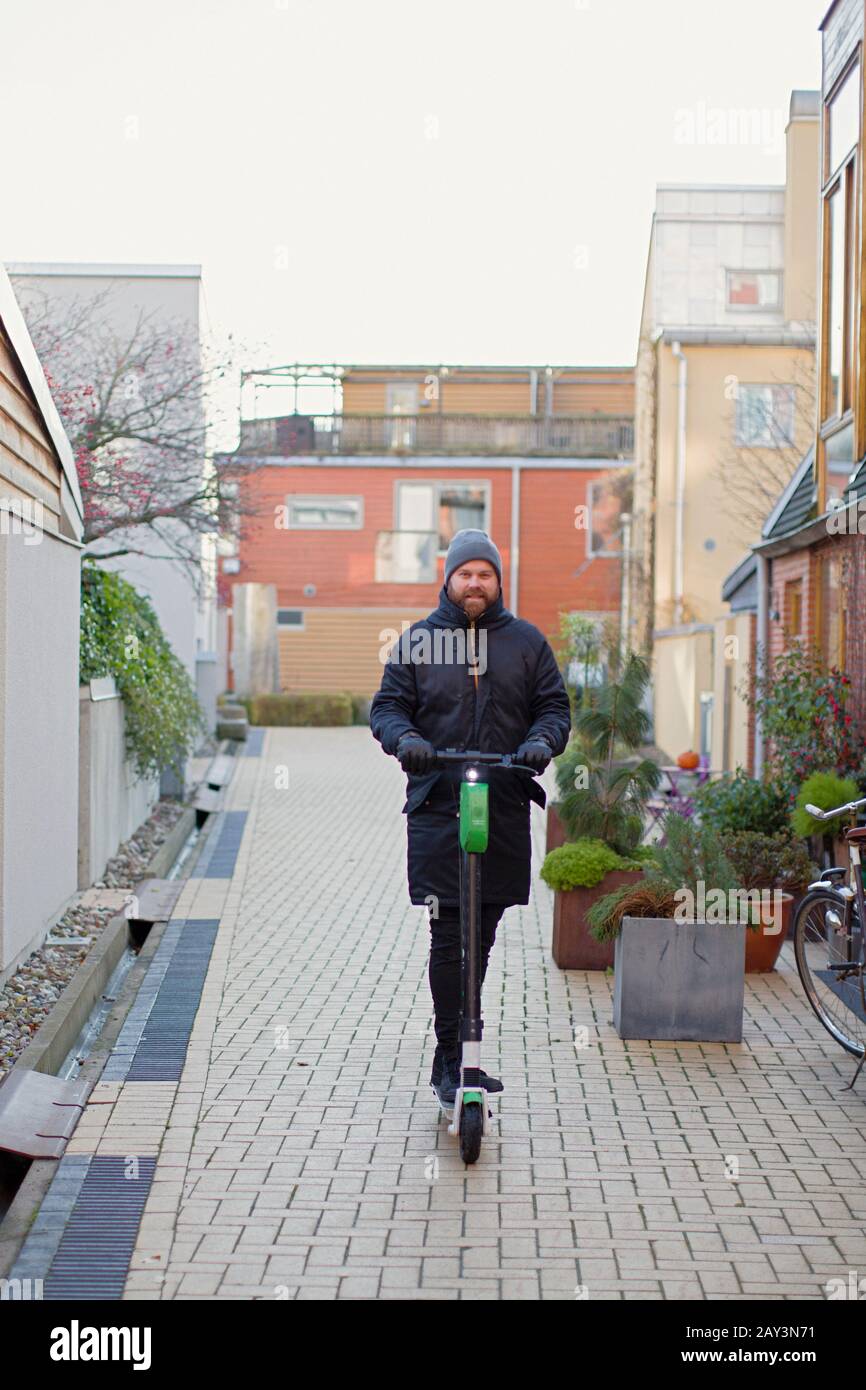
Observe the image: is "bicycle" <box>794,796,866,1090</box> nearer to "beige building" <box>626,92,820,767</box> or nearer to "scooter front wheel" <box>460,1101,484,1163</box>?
"scooter front wheel" <box>460,1101,484,1163</box>

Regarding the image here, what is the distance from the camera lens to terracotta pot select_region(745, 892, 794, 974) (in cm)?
787

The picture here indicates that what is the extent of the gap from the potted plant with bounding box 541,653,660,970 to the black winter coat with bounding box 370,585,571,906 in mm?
2581

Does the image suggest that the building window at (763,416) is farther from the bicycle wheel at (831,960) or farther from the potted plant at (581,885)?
the bicycle wheel at (831,960)

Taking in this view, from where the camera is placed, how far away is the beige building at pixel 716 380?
24.0m

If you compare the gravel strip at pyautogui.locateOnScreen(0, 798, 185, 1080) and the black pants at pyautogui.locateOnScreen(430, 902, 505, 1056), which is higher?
the black pants at pyautogui.locateOnScreen(430, 902, 505, 1056)

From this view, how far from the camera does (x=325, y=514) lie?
3450 cm

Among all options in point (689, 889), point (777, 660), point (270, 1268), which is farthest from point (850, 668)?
point (270, 1268)

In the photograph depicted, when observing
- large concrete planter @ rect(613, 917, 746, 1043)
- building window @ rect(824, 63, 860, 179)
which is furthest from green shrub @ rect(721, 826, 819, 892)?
building window @ rect(824, 63, 860, 179)

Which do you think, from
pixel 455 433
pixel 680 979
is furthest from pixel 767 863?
pixel 455 433

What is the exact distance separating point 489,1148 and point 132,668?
7.48m

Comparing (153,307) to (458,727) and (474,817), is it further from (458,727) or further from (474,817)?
(474,817)

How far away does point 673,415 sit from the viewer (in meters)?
24.8

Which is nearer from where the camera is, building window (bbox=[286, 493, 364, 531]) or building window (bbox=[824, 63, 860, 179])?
building window (bbox=[824, 63, 860, 179])
